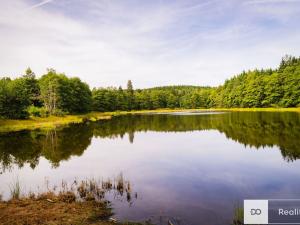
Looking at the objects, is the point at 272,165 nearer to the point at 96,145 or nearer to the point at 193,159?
the point at 193,159

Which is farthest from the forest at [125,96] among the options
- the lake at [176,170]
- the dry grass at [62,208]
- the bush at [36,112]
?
the dry grass at [62,208]

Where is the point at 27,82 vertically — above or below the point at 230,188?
above

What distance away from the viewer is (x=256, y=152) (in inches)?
1018

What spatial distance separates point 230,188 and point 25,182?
12.4 metres

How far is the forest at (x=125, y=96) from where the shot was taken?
63900 mm

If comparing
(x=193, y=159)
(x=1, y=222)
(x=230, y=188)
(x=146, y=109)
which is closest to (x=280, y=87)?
(x=146, y=109)

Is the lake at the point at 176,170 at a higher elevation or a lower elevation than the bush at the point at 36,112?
lower

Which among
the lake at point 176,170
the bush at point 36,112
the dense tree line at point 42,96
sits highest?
the dense tree line at point 42,96

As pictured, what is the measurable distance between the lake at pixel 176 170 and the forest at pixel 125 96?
29155mm

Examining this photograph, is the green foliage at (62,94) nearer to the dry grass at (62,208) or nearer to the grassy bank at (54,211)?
the dry grass at (62,208)

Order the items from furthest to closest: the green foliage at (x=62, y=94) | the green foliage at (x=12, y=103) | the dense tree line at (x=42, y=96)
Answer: the green foliage at (x=62, y=94) < the dense tree line at (x=42, y=96) < the green foliage at (x=12, y=103)

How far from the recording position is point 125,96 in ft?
483

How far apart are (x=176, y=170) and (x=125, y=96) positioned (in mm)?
127912

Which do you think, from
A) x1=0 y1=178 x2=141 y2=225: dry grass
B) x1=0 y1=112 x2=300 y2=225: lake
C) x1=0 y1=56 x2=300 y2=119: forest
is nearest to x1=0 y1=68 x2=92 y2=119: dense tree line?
x1=0 y1=56 x2=300 y2=119: forest
